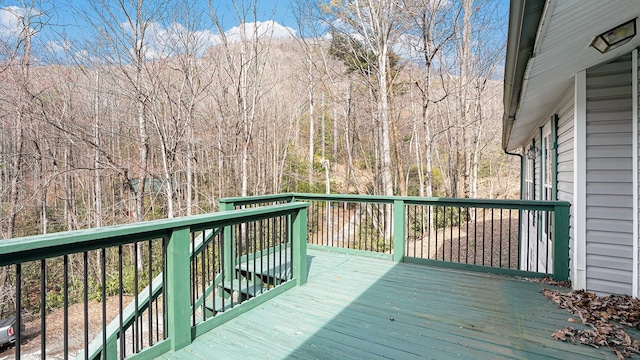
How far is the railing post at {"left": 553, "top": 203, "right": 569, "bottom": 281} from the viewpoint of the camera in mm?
3373

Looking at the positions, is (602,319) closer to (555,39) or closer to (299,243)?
(555,39)

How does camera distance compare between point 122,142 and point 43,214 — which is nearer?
point 122,142

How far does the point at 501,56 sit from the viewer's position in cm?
1146

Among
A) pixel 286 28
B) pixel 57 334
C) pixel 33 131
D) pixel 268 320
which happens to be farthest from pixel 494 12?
pixel 57 334

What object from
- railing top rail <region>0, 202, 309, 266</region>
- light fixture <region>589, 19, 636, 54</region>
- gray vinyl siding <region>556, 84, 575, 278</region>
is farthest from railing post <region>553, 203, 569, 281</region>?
railing top rail <region>0, 202, 309, 266</region>

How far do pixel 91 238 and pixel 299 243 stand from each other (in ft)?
6.62

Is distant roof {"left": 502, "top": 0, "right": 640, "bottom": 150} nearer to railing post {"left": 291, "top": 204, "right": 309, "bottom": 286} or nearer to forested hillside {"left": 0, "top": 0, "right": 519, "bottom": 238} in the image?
railing post {"left": 291, "top": 204, "right": 309, "bottom": 286}

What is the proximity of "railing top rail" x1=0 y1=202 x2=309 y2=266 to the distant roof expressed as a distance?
2.33m

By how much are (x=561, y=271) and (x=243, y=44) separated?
8834mm

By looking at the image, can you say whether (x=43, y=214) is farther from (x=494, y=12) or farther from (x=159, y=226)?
(x=494, y=12)

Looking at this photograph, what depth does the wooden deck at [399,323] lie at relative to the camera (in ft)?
7.22

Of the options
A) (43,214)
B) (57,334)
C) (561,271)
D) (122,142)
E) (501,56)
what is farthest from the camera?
(501,56)

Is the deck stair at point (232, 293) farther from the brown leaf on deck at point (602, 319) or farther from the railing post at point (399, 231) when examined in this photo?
the brown leaf on deck at point (602, 319)

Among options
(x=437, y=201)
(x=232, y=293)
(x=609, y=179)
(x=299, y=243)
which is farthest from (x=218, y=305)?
(x=609, y=179)
